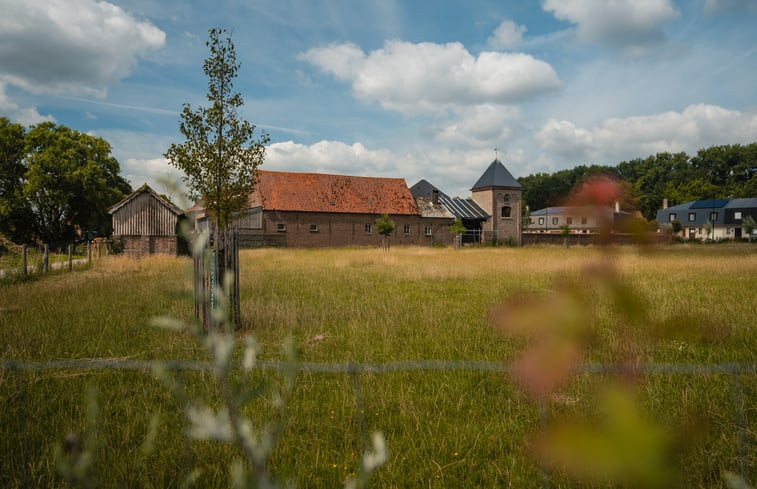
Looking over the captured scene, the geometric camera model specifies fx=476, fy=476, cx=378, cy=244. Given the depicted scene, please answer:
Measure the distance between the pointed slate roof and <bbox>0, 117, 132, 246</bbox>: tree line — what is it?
3607 centimetres

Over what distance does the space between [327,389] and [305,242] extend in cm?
3816

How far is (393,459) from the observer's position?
3.70 meters

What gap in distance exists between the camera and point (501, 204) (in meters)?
50.4

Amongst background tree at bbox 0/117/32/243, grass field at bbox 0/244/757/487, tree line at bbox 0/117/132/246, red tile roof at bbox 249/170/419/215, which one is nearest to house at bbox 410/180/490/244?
red tile roof at bbox 249/170/419/215

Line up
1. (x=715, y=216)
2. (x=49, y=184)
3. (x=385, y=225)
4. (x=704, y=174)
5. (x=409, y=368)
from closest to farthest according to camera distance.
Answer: (x=409, y=368), (x=49, y=184), (x=385, y=225), (x=715, y=216), (x=704, y=174)

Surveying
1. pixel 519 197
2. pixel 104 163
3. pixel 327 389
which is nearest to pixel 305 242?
pixel 104 163

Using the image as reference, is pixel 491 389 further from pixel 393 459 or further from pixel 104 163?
pixel 104 163

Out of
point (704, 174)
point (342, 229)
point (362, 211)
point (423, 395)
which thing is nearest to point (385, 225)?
point (362, 211)

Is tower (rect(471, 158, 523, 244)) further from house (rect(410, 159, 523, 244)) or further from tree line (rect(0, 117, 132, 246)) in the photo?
tree line (rect(0, 117, 132, 246))

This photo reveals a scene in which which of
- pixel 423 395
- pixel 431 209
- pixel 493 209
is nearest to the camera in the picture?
pixel 423 395

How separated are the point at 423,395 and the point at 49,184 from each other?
43266mm

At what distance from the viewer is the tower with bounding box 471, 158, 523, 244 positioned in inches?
1969

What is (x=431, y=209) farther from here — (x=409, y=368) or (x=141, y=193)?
(x=409, y=368)

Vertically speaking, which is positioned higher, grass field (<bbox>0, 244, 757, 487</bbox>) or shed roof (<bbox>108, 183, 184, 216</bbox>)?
shed roof (<bbox>108, 183, 184, 216</bbox>)
